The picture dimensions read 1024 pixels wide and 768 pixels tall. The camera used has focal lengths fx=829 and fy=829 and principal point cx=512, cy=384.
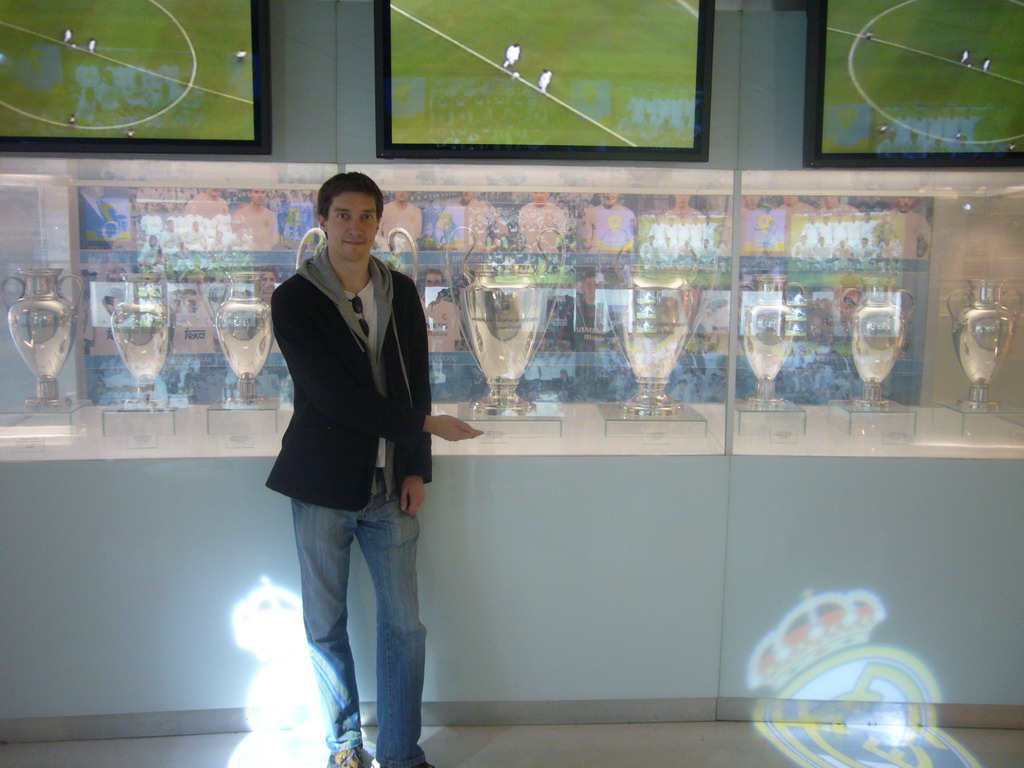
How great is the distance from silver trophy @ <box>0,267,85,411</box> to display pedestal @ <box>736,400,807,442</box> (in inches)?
61.3

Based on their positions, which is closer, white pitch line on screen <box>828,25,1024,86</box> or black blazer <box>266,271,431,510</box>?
black blazer <box>266,271,431,510</box>

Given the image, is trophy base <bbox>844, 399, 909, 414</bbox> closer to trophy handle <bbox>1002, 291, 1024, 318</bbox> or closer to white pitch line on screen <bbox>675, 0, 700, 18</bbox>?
trophy handle <bbox>1002, 291, 1024, 318</bbox>

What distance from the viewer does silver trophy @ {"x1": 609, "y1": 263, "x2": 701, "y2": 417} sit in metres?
1.93

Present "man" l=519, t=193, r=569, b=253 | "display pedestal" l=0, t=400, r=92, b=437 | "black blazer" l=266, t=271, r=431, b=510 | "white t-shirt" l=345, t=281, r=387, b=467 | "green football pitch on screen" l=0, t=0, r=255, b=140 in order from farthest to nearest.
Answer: "man" l=519, t=193, r=569, b=253 < "display pedestal" l=0, t=400, r=92, b=437 < "green football pitch on screen" l=0, t=0, r=255, b=140 < "white t-shirt" l=345, t=281, r=387, b=467 < "black blazer" l=266, t=271, r=431, b=510

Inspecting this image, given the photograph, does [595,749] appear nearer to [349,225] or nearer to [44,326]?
[349,225]

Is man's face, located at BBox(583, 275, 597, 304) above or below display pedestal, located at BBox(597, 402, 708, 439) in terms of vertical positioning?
above

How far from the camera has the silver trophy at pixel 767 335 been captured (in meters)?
1.95

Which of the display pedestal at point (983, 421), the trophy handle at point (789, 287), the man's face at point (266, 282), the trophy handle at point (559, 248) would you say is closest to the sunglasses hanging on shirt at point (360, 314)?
the man's face at point (266, 282)

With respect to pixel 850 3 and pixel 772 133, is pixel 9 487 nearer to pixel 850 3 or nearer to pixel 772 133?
pixel 772 133

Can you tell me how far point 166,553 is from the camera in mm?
1802

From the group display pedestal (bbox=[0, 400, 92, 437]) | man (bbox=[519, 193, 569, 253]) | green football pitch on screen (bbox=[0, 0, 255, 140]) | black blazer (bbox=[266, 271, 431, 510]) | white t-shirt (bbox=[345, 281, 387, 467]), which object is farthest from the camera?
man (bbox=[519, 193, 569, 253])

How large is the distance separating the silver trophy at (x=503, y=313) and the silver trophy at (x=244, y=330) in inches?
17.8

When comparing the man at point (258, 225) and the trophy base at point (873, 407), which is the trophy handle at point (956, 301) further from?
the man at point (258, 225)

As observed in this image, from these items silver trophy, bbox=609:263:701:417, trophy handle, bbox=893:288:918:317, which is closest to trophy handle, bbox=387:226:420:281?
silver trophy, bbox=609:263:701:417
